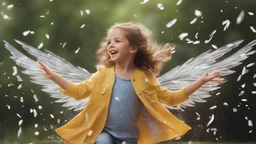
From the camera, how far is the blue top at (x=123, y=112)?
249cm

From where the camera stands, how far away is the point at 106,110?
8.26ft

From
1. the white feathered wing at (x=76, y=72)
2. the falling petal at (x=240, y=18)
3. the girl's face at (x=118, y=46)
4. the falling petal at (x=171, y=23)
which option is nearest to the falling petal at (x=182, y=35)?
the falling petal at (x=171, y=23)

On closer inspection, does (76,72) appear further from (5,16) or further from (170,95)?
(5,16)

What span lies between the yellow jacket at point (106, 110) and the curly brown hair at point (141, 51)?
0.18ft

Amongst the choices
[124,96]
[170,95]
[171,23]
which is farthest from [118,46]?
[171,23]

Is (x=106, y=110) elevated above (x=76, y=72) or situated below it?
below

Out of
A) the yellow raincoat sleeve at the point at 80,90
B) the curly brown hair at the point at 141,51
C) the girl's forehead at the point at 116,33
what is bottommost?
the yellow raincoat sleeve at the point at 80,90

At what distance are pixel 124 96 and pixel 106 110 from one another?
0.10m

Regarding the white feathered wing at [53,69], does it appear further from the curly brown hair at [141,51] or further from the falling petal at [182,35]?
the falling petal at [182,35]

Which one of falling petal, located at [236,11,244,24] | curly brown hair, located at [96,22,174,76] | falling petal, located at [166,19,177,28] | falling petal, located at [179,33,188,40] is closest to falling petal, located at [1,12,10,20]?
falling petal, located at [166,19,177,28]

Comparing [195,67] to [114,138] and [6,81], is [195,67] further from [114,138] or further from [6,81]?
[6,81]

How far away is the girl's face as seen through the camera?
2564 millimetres

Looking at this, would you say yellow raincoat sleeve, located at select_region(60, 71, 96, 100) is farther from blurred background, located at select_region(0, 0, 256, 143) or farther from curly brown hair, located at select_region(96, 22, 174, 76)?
blurred background, located at select_region(0, 0, 256, 143)

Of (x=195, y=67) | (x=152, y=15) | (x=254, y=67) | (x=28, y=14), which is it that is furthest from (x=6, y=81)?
(x=195, y=67)
